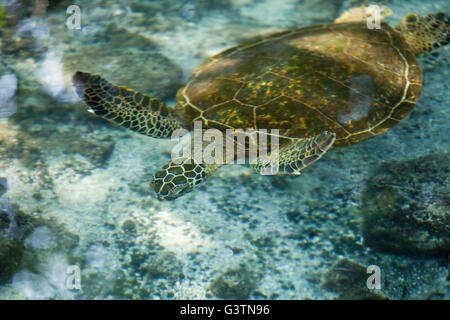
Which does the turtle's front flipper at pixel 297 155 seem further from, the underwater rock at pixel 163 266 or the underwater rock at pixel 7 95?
the underwater rock at pixel 7 95

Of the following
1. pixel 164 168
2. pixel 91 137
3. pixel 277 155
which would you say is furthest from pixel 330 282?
pixel 91 137

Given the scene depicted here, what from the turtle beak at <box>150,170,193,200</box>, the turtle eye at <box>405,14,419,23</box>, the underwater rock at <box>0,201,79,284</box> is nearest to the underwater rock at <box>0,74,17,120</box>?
the underwater rock at <box>0,201,79,284</box>

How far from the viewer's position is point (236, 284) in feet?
7.17

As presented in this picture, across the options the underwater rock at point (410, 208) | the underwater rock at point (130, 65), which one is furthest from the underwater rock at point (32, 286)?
the underwater rock at point (410, 208)

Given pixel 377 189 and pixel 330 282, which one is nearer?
pixel 330 282

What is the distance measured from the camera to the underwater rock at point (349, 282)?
6.82 feet

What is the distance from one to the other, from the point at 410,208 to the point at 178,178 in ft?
5.27

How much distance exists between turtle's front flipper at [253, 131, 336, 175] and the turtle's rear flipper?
77.0 inches

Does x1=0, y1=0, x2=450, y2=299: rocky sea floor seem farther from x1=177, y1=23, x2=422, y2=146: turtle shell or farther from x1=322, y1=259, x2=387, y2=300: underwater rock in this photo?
x1=177, y1=23, x2=422, y2=146: turtle shell

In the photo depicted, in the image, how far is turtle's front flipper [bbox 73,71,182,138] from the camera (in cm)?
266

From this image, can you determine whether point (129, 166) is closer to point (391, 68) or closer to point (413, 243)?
point (413, 243)

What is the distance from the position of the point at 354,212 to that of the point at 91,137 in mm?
2250
